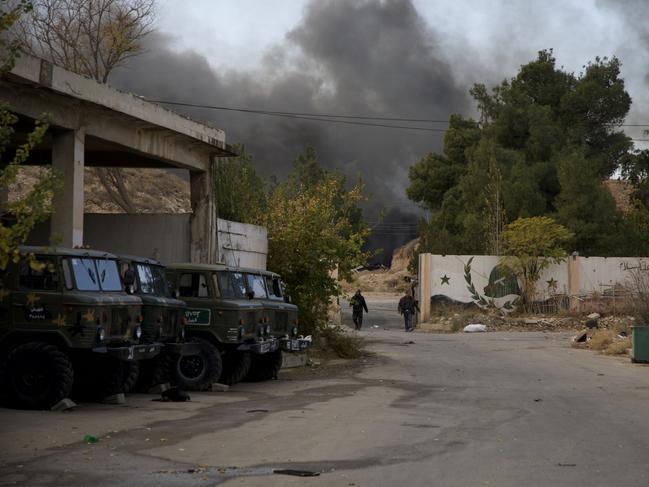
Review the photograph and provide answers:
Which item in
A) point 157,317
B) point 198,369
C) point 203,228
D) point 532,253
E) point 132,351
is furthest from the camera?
point 532,253

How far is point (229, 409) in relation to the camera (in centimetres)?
1450

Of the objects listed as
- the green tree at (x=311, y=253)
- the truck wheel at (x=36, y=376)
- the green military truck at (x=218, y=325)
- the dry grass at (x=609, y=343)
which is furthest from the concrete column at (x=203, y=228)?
the dry grass at (x=609, y=343)

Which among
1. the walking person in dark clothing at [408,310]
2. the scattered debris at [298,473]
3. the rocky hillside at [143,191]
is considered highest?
the rocky hillside at [143,191]

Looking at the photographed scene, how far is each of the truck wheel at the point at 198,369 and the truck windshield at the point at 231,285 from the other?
48.3 inches

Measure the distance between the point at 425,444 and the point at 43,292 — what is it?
6.39 m

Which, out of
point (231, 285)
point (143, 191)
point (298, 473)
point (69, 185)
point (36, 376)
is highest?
point (143, 191)

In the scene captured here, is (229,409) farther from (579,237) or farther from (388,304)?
(388,304)

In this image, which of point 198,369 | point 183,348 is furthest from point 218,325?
point 183,348

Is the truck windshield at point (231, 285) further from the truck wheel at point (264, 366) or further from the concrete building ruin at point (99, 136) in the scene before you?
the concrete building ruin at point (99, 136)

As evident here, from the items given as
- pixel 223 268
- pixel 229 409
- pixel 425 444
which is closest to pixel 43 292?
pixel 229 409

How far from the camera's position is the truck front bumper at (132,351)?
14172 mm

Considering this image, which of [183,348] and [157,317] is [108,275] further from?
[183,348]

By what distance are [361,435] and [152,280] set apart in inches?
266

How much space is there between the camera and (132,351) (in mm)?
14523
